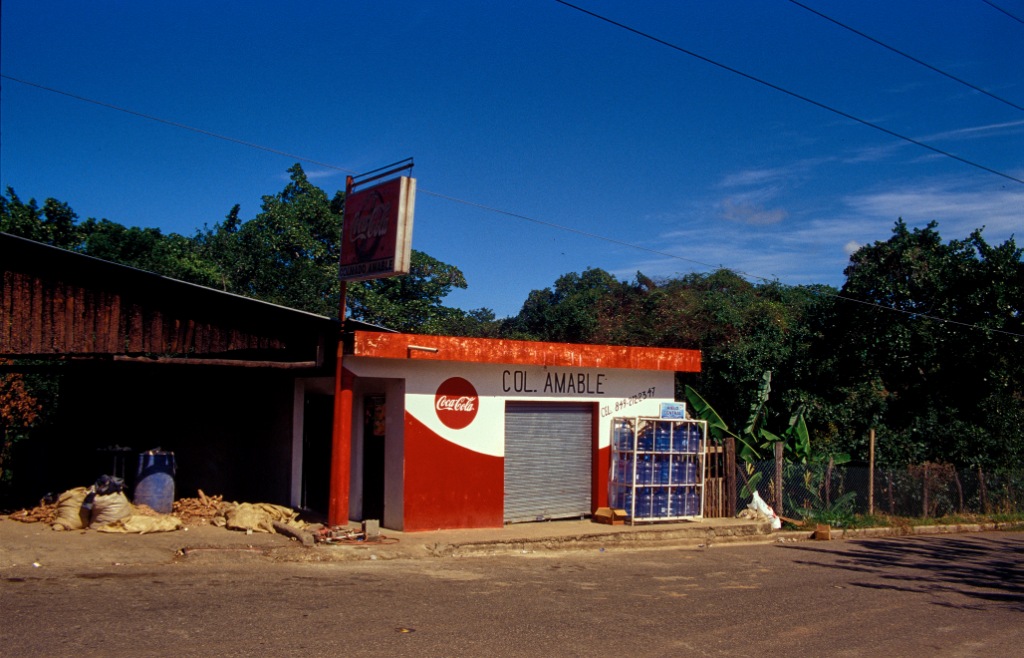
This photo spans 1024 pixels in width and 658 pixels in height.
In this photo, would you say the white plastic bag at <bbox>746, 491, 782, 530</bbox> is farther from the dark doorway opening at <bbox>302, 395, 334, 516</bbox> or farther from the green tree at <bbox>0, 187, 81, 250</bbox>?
the green tree at <bbox>0, 187, 81, 250</bbox>

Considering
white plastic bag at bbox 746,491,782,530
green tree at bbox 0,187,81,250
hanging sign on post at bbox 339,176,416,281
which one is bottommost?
white plastic bag at bbox 746,491,782,530

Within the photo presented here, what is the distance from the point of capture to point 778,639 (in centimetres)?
838

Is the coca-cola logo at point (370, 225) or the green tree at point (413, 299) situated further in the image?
the green tree at point (413, 299)

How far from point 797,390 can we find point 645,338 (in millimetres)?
8637

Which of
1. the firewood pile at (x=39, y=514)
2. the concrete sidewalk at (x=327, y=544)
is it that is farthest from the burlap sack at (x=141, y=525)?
the firewood pile at (x=39, y=514)

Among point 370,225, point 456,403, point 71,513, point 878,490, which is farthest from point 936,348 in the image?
point 71,513

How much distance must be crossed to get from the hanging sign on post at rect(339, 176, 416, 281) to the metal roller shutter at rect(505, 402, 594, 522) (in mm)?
4003

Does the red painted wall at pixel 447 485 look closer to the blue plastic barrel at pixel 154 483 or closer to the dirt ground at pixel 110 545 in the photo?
the dirt ground at pixel 110 545

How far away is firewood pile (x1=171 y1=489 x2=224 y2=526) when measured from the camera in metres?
13.8

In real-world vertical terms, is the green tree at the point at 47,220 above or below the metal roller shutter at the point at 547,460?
above

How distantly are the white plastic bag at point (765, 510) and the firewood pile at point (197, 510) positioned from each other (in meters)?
10.5

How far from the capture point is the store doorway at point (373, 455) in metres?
15.2

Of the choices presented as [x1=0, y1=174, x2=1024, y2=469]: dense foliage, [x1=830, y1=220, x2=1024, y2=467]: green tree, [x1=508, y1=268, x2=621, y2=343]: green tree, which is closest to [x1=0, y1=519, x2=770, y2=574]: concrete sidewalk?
[x1=0, y1=174, x2=1024, y2=469]: dense foliage

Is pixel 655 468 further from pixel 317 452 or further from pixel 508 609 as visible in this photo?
pixel 508 609
